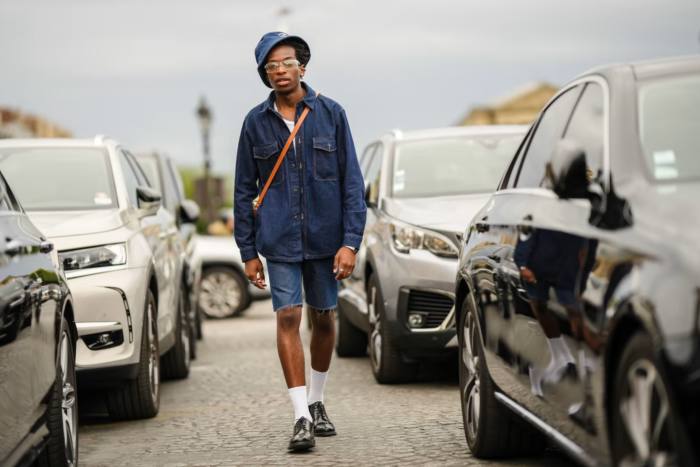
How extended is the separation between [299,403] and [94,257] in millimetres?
1861

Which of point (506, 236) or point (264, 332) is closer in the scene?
point (506, 236)

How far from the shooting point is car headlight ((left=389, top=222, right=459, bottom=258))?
1008 centimetres

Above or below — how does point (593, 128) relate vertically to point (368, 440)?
above

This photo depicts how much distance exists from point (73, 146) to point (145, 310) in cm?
211

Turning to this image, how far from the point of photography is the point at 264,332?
17938 millimetres

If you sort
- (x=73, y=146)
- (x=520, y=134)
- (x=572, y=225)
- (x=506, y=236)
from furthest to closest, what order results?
1. (x=520, y=134)
2. (x=73, y=146)
3. (x=506, y=236)
4. (x=572, y=225)

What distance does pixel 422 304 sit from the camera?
33.0ft

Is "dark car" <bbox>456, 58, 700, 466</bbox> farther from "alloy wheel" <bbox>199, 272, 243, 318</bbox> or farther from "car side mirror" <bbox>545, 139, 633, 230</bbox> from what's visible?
"alloy wheel" <bbox>199, 272, 243, 318</bbox>

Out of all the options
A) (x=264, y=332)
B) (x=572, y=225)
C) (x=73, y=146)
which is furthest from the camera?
(x=264, y=332)

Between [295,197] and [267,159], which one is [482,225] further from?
[267,159]

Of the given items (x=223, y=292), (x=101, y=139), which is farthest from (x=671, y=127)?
(x=223, y=292)

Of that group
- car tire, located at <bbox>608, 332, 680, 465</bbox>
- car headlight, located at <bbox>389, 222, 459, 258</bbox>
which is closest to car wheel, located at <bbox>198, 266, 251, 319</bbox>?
car headlight, located at <bbox>389, 222, 459, 258</bbox>

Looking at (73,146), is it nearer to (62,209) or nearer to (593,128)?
→ (62,209)

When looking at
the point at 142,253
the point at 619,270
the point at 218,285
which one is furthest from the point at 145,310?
the point at 218,285
